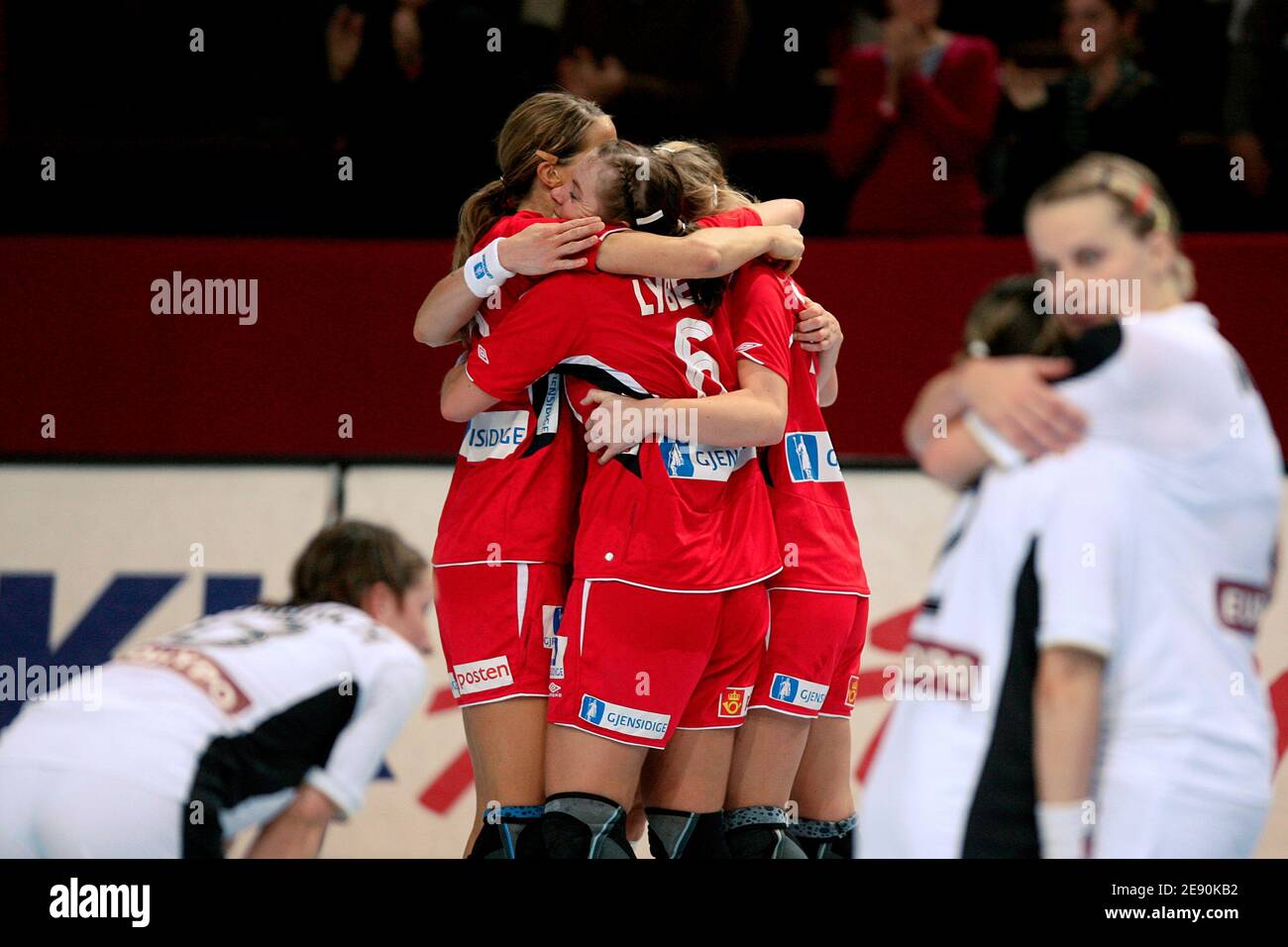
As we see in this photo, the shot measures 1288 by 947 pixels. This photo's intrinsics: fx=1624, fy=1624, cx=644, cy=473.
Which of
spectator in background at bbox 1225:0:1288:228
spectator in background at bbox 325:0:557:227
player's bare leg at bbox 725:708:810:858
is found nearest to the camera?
player's bare leg at bbox 725:708:810:858

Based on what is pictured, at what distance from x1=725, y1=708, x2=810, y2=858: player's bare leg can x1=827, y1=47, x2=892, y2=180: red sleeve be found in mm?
2391

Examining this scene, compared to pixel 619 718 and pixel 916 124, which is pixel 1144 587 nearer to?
pixel 619 718

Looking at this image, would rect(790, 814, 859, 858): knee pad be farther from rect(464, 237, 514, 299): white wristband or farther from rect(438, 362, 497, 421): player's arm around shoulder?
rect(464, 237, 514, 299): white wristband

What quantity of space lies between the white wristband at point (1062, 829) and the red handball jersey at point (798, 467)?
0.93 metres

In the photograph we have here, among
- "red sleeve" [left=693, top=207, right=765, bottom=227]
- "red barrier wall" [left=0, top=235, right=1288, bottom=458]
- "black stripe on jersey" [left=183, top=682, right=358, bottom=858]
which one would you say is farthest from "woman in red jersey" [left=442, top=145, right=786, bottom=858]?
"red barrier wall" [left=0, top=235, right=1288, bottom=458]

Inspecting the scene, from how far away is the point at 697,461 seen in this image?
351cm

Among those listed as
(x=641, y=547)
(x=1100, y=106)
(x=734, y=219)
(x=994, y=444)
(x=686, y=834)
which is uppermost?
(x=1100, y=106)

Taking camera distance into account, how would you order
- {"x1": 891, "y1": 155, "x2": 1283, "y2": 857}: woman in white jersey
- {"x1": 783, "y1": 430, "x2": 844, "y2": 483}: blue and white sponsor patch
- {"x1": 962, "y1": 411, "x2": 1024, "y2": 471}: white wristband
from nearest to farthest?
{"x1": 891, "y1": 155, "x2": 1283, "y2": 857}: woman in white jersey → {"x1": 962, "y1": 411, "x2": 1024, "y2": 471}: white wristband → {"x1": 783, "y1": 430, "x2": 844, "y2": 483}: blue and white sponsor patch

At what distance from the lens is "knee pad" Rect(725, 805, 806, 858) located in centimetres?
359

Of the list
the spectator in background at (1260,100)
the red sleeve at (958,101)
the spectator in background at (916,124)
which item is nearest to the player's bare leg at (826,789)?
the spectator in background at (916,124)

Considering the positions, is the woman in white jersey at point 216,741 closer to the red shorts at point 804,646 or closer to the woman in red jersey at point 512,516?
the woman in red jersey at point 512,516
